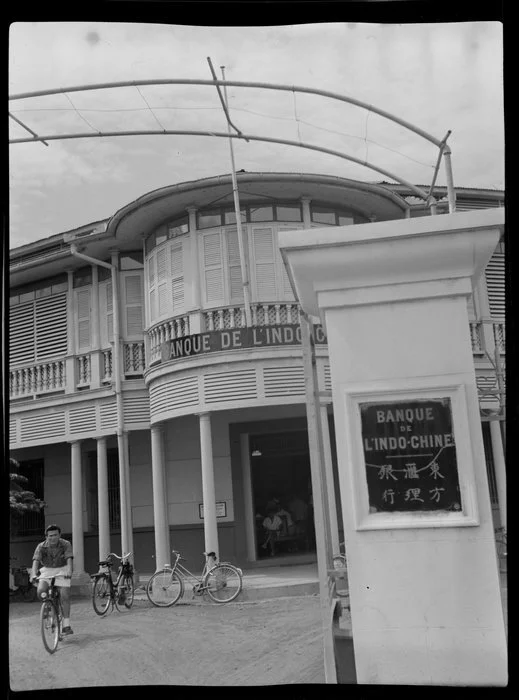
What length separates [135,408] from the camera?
21.5 feet

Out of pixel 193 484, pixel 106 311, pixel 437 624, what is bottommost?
pixel 437 624

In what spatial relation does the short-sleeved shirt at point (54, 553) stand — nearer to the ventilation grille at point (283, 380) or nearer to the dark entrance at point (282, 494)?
the dark entrance at point (282, 494)

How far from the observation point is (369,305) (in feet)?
10.7

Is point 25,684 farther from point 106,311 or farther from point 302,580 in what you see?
point 106,311

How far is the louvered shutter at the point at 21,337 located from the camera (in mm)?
6484

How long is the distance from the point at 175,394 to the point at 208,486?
88 cm

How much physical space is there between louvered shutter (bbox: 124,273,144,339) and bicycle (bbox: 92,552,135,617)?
86.2 inches

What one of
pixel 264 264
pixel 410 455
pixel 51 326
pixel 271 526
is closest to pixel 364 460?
pixel 410 455

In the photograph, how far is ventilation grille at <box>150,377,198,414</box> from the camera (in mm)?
6328

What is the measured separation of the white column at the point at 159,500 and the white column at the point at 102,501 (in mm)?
409

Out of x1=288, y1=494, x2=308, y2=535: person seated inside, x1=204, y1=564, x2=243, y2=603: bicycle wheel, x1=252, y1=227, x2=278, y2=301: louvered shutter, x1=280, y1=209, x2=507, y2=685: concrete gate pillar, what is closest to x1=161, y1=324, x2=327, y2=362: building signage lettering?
x1=252, y1=227, x2=278, y2=301: louvered shutter

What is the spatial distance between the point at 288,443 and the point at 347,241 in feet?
11.4

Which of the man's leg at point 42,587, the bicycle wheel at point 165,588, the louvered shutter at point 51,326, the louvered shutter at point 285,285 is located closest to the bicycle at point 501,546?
the bicycle wheel at point 165,588
